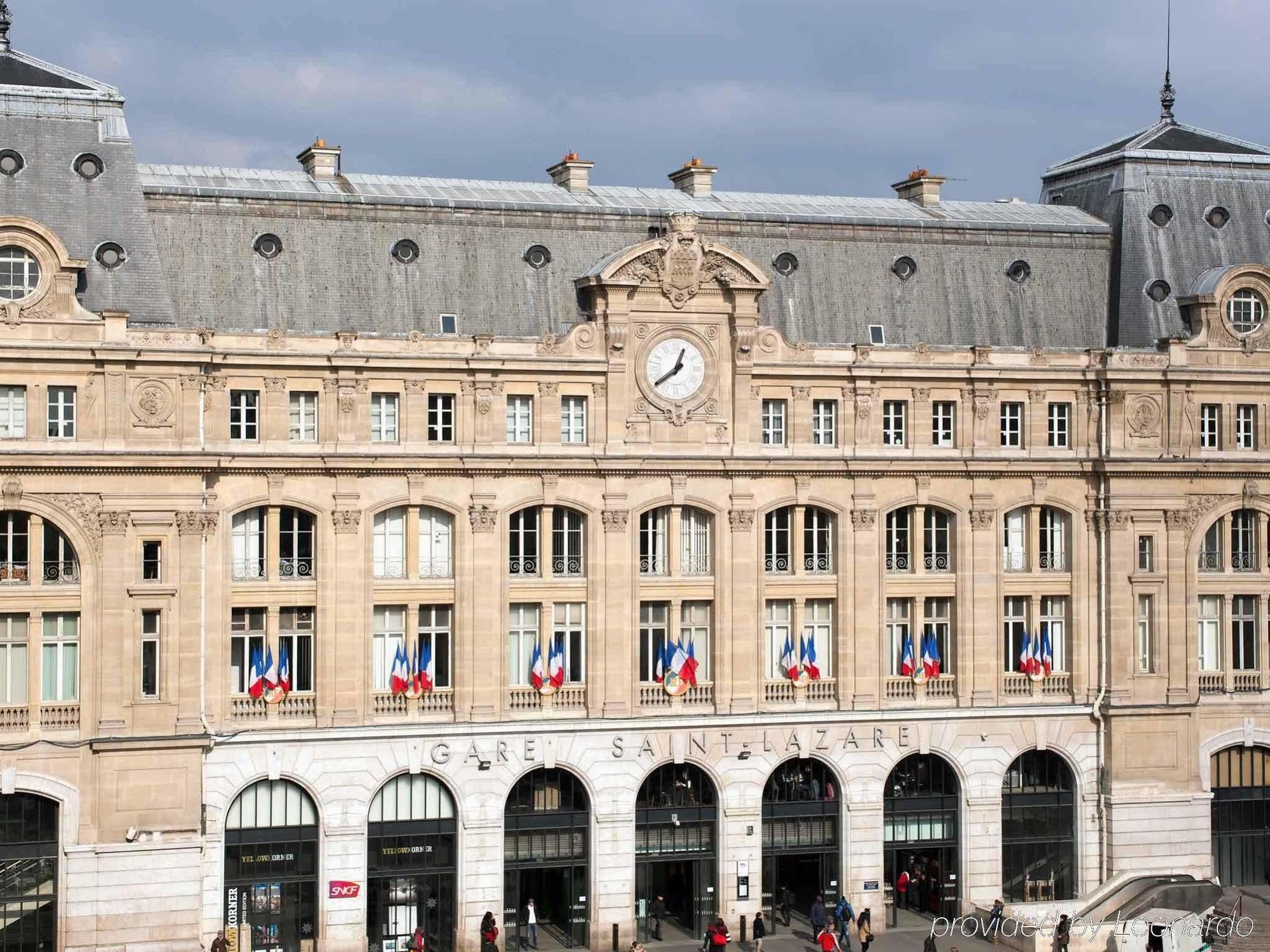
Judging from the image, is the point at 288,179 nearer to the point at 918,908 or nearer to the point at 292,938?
the point at 292,938

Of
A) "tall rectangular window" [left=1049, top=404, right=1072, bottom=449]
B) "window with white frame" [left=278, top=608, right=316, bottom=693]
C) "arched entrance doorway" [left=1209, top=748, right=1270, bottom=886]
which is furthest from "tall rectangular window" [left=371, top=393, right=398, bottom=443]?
"arched entrance doorway" [left=1209, top=748, right=1270, bottom=886]

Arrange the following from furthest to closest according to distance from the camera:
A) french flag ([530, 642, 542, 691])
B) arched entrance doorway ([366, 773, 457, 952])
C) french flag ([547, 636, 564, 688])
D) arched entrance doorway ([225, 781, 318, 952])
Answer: french flag ([547, 636, 564, 688]) < french flag ([530, 642, 542, 691]) < arched entrance doorway ([366, 773, 457, 952]) < arched entrance doorway ([225, 781, 318, 952])

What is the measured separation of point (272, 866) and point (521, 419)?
18743 mm

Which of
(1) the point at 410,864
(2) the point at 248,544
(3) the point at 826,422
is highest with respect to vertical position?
(3) the point at 826,422

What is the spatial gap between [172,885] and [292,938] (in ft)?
17.7

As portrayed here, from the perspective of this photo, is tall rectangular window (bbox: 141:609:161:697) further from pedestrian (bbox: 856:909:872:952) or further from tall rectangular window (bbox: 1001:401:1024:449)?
tall rectangular window (bbox: 1001:401:1024:449)

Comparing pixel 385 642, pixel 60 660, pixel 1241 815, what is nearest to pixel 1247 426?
pixel 1241 815

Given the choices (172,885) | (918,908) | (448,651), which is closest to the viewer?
(172,885)

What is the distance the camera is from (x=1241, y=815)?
96.8 metres

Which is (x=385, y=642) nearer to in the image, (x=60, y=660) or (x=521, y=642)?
(x=521, y=642)

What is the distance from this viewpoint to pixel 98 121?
8619 cm

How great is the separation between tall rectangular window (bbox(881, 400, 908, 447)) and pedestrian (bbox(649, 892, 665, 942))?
19633 mm

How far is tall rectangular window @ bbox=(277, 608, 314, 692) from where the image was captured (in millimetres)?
86125

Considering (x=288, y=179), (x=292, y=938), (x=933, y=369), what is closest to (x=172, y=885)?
(x=292, y=938)
